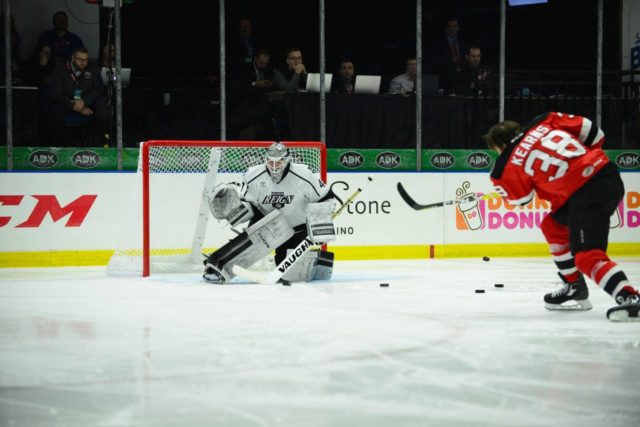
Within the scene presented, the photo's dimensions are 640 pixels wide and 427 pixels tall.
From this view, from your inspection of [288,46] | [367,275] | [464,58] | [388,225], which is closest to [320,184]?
[367,275]

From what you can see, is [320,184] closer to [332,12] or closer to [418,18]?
[418,18]

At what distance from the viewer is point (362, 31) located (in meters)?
10.9

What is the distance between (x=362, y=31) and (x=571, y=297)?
22.6ft

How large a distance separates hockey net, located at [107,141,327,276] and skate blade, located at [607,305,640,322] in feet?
11.1

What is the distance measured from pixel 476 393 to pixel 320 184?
3.82 meters

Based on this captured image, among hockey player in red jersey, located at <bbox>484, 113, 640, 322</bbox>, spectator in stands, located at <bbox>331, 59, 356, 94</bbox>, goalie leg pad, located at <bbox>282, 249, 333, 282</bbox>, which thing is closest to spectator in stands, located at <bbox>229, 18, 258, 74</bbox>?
spectator in stands, located at <bbox>331, 59, 356, 94</bbox>

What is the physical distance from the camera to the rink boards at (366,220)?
24.0 feet

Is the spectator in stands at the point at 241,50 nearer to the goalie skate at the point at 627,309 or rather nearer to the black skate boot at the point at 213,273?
the black skate boot at the point at 213,273

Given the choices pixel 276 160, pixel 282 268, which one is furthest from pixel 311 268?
pixel 276 160

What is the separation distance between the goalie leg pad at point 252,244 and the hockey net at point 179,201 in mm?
637

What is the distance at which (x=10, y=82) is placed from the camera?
727 cm

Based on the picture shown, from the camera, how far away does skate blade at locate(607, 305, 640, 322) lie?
3.97m

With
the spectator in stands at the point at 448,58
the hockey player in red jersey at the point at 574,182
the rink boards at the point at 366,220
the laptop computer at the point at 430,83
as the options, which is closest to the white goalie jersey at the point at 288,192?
the rink boards at the point at 366,220

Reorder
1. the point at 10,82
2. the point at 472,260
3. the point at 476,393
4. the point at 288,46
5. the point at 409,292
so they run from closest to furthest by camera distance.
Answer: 1. the point at 476,393
2. the point at 409,292
3. the point at 10,82
4. the point at 472,260
5. the point at 288,46
